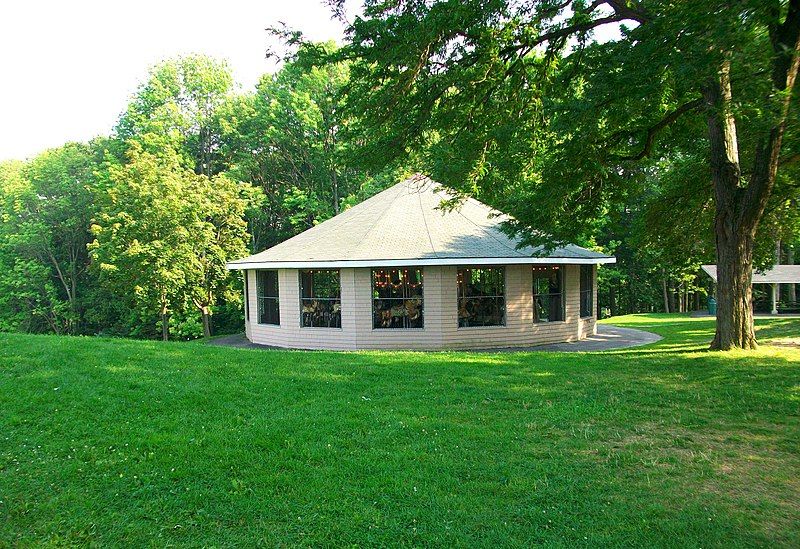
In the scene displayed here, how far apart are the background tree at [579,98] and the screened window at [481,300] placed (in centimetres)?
352

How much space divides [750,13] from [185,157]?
2988cm

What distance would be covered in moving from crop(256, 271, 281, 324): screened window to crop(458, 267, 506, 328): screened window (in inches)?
233

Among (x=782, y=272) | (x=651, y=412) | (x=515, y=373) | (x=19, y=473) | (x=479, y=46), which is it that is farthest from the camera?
(x=782, y=272)

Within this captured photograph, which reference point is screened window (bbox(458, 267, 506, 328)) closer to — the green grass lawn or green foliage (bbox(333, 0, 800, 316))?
green foliage (bbox(333, 0, 800, 316))

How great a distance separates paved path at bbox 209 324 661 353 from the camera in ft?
44.6

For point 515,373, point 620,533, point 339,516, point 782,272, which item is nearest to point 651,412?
point 515,373

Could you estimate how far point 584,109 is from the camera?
25.0 ft

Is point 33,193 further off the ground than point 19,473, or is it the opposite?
point 33,193

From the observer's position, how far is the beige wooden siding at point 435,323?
1374 centimetres

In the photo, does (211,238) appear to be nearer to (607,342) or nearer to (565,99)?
(607,342)

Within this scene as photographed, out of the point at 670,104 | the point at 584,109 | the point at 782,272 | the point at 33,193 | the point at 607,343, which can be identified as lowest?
the point at 607,343

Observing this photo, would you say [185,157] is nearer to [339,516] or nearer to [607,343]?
[607,343]

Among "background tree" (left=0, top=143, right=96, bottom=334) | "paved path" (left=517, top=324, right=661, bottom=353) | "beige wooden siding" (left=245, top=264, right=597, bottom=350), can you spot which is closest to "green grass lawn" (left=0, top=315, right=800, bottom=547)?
"paved path" (left=517, top=324, right=661, bottom=353)

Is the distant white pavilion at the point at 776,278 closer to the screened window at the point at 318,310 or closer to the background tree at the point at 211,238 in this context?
the screened window at the point at 318,310
